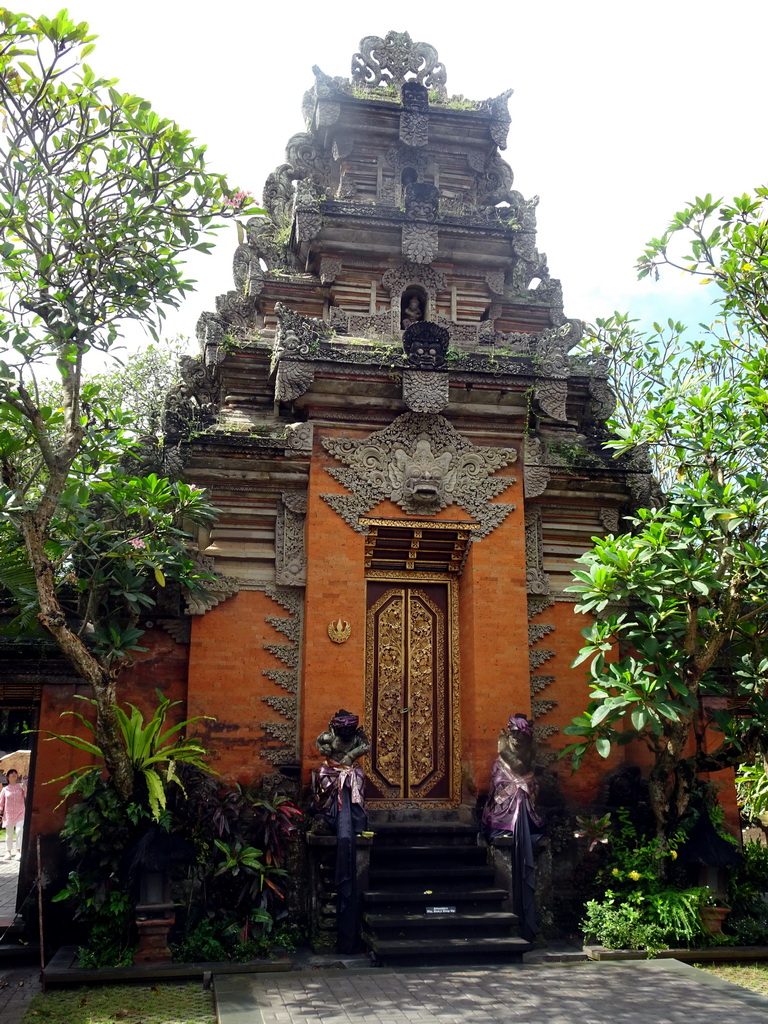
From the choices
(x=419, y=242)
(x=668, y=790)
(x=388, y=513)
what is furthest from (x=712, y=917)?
(x=419, y=242)

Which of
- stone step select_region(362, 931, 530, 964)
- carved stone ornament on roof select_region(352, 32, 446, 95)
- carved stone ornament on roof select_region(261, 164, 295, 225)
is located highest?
carved stone ornament on roof select_region(352, 32, 446, 95)

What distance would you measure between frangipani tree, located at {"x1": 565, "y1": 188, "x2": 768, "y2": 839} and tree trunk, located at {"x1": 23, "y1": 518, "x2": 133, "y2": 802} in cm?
422

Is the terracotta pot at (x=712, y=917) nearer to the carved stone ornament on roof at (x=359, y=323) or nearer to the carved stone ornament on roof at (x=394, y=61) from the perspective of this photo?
the carved stone ornament on roof at (x=359, y=323)

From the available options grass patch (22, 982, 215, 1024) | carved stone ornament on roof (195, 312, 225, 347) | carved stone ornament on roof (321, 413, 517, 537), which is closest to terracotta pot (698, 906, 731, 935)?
carved stone ornament on roof (321, 413, 517, 537)

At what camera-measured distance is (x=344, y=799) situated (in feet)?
27.5

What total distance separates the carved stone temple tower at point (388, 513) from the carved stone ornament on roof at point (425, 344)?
3cm

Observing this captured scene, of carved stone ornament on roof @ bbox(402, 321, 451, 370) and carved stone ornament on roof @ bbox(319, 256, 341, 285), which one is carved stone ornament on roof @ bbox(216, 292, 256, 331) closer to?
carved stone ornament on roof @ bbox(319, 256, 341, 285)

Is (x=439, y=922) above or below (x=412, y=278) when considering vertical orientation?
below

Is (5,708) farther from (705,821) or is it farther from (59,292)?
(705,821)

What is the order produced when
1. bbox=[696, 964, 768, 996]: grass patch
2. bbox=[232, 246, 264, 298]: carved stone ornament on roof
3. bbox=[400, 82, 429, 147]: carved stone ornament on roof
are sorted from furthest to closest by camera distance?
bbox=[400, 82, 429, 147]: carved stone ornament on roof, bbox=[232, 246, 264, 298]: carved stone ornament on roof, bbox=[696, 964, 768, 996]: grass patch

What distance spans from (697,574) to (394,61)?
9.36 m

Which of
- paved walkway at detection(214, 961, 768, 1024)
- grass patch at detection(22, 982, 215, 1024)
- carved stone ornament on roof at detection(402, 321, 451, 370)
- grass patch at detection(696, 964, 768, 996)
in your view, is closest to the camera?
paved walkway at detection(214, 961, 768, 1024)

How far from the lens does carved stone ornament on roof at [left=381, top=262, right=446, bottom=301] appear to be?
1167 centimetres

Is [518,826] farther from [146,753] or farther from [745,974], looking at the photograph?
[146,753]
